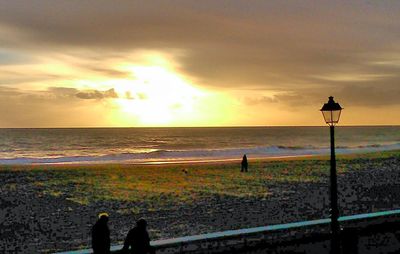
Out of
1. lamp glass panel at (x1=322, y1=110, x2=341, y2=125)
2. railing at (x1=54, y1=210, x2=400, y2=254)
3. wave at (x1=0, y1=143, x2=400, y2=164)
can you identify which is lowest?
wave at (x1=0, y1=143, x2=400, y2=164)

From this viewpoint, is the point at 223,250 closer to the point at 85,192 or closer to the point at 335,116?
Answer: the point at 335,116

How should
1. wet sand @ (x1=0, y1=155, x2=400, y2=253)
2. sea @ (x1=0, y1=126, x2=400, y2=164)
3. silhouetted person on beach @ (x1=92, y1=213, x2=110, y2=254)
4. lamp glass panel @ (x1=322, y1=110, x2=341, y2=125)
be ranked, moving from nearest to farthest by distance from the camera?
silhouetted person on beach @ (x1=92, y1=213, x2=110, y2=254)
lamp glass panel @ (x1=322, y1=110, x2=341, y2=125)
wet sand @ (x1=0, y1=155, x2=400, y2=253)
sea @ (x1=0, y1=126, x2=400, y2=164)

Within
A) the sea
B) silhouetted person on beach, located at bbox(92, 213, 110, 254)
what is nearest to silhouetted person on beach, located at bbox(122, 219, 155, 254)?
silhouetted person on beach, located at bbox(92, 213, 110, 254)

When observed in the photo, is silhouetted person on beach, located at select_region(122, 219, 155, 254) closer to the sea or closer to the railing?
the railing

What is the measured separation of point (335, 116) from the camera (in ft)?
37.9

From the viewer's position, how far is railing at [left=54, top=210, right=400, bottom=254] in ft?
35.9

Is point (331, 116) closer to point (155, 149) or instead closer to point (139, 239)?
point (139, 239)

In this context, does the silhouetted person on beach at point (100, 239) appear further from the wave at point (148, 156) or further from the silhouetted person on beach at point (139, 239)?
the wave at point (148, 156)

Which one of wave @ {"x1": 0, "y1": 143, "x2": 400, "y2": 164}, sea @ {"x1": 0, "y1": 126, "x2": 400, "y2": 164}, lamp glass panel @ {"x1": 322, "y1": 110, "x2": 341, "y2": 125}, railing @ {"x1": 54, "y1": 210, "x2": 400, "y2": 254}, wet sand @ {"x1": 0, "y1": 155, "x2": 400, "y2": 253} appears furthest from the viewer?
sea @ {"x1": 0, "y1": 126, "x2": 400, "y2": 164}

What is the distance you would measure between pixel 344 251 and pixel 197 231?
22.9 ft

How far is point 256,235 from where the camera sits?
1215 centimetres

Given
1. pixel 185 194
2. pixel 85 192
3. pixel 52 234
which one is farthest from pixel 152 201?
pixel 52 234

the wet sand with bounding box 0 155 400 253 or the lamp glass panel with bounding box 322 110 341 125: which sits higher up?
the lamp glass panel with bounding box 322 110 341 125

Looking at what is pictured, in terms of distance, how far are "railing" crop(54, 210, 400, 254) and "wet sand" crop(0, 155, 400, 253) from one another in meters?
4.39
